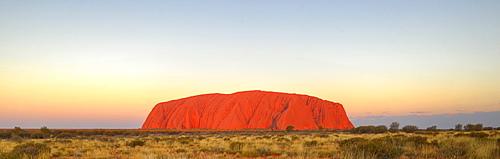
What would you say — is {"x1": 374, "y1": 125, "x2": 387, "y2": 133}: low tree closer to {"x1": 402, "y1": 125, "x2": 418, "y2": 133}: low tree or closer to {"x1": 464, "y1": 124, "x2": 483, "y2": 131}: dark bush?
{"x1": 402, "y1": 125, "x2": 418, "y2": 133}: low tree

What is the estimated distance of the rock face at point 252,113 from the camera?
271 feet

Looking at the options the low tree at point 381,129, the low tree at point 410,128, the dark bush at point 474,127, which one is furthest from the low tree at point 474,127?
the low tree at point 381,129

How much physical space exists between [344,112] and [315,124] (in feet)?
55.4

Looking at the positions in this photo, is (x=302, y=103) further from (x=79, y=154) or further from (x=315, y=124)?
(x=79, y=154)

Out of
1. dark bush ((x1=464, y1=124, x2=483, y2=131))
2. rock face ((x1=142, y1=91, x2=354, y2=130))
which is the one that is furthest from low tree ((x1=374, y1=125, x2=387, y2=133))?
rock face ((x1=142, y1=91, x2=354, y2=130))

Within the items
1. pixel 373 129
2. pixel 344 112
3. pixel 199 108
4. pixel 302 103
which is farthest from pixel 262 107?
pixel 373 129

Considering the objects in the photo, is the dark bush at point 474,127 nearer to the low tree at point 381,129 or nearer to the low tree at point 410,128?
the low tree at point 410,128

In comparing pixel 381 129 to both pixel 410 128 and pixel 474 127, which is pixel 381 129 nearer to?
pixel 410 128

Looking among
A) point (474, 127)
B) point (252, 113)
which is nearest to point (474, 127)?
point (474, 127)

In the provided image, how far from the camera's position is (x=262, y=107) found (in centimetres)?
8819

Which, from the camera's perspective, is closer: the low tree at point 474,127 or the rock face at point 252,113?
the low tree at point 474,127

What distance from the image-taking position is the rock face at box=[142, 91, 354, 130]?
8256cm

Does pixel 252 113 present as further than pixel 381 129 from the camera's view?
Yes

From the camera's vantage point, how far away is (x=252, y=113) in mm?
87812
